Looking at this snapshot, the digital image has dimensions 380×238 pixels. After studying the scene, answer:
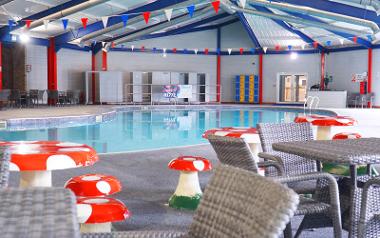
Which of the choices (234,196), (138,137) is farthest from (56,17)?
(234,196)

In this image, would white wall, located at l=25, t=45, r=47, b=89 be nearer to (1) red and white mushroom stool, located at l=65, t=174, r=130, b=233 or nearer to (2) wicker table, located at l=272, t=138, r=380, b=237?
(1) red and white mushroom stool, located at l=65, t=174, r=130, b=233

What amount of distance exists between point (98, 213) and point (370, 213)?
4.30ft

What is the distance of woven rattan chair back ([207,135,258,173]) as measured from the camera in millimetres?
2209

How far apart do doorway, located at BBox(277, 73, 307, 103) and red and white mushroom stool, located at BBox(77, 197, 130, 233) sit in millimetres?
20271

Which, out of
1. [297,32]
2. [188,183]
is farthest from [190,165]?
[297,32]

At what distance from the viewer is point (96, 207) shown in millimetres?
2324

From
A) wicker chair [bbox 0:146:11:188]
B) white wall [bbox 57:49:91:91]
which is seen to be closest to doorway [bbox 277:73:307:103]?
white wall [bbox 57:49:91:91]

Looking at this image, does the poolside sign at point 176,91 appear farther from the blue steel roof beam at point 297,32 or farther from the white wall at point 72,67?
the blue steel roof beam at point 297,32

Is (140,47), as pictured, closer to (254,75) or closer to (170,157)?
(254,75)

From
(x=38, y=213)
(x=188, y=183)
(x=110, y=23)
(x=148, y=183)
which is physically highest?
(x=110, y=23)

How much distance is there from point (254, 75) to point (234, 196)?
2156 centimetres

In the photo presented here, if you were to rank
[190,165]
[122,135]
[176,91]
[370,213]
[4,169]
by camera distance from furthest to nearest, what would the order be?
[176,91], [122,135], [190,165], [370,213], [4,169]

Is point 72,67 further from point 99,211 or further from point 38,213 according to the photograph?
point 38,213

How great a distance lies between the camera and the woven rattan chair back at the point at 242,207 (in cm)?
105
